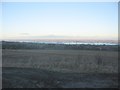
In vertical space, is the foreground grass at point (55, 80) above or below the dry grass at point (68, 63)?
below

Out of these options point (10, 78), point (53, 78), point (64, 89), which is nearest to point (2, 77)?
point (10, 78)

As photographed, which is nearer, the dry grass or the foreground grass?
the foreground grass

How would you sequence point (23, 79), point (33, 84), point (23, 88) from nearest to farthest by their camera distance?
point (23, 88) → point (33, 84) → point (23, 79)

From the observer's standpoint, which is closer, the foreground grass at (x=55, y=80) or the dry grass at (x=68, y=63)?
the foreground grass at (x=55, y=80)

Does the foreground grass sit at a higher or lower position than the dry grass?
lower

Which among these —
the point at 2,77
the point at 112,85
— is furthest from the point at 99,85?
the point at 2,77

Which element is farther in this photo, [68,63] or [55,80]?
[68,63]

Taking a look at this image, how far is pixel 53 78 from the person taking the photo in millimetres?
11164

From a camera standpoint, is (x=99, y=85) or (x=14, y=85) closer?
(x=14, y=85)

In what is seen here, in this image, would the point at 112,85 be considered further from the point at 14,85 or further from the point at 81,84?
the point at 14,85

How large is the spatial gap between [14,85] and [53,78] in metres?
2.06

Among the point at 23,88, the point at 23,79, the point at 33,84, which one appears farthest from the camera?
the point at 23,79

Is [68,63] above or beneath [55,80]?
above

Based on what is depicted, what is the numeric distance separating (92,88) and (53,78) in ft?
6.83
